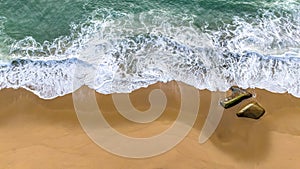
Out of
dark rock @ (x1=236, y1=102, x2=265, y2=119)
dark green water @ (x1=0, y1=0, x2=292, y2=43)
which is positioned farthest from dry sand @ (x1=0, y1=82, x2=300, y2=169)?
dark green water @ (x1=0, y1=0, x2=292, y2=43)

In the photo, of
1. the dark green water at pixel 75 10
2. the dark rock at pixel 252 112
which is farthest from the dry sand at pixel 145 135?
the dark green water at pixel 75 10

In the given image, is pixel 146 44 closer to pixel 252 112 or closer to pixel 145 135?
pixel 145 135

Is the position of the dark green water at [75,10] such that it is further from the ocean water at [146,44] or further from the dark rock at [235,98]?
the dark rock at [235,98]

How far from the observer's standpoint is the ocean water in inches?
316

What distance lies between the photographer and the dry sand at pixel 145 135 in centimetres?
676

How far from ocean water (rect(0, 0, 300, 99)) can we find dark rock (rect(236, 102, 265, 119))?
69 cm

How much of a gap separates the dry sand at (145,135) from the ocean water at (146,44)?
A: 1.21 feet

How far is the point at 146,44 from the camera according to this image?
8.76 metres

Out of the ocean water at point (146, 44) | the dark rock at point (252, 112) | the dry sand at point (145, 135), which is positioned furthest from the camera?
the ocean water at point (146, 44)

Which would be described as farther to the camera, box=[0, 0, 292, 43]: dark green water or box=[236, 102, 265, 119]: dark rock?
box=[0, 0, 292, 43]: dark green water

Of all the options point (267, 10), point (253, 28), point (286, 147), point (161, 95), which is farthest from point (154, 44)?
point (286, 147)

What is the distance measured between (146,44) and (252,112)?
296 centimetres

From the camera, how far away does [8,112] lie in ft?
24.4

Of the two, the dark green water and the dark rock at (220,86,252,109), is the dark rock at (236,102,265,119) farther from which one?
the dark green water
